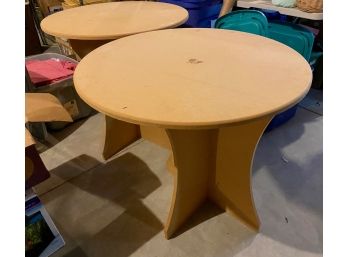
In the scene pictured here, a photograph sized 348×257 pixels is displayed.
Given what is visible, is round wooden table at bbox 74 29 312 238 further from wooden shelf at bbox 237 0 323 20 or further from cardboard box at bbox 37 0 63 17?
cardboard box at bbox 37 0 63 17

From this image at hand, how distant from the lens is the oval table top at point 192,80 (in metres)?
0.83

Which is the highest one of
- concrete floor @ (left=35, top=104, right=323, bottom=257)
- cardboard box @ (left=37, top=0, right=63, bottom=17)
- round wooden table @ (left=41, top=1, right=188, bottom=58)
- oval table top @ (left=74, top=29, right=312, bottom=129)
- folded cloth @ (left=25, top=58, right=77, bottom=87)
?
round wooden table @ (left=41, top=1, right=188, bottom=58)

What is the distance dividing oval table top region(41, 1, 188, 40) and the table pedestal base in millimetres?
644

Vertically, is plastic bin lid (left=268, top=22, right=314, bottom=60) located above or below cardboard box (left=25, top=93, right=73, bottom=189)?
above

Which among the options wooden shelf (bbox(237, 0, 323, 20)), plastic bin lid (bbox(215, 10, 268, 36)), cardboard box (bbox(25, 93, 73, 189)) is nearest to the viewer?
cardboard box (bbox(25, 93, 73, 189))

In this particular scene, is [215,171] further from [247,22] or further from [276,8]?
[276,8]

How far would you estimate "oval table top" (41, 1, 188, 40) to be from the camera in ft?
4.93

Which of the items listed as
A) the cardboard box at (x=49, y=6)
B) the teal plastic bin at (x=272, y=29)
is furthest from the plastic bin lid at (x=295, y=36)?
the cardboard box at (x=49, y=6)

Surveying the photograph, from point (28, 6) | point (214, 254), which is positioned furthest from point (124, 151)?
point (28, 6)

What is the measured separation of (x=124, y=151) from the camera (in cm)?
199

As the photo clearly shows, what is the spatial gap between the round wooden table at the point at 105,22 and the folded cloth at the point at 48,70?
448 mm

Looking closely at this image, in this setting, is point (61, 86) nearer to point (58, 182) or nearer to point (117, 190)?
point (58, 182)

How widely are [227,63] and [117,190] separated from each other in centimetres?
102

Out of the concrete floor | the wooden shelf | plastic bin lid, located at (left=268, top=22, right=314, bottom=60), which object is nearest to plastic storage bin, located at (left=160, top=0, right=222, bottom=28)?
the wooden shelf
